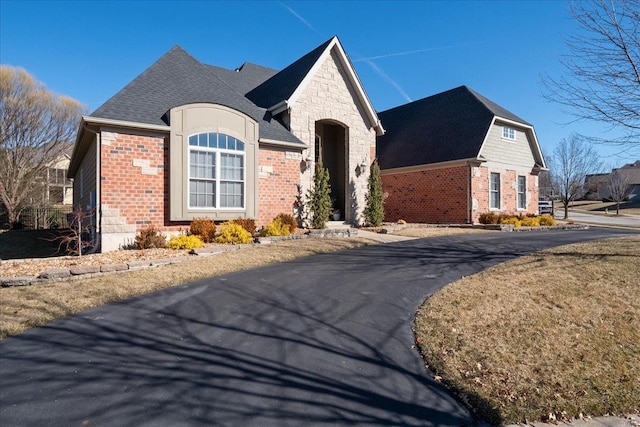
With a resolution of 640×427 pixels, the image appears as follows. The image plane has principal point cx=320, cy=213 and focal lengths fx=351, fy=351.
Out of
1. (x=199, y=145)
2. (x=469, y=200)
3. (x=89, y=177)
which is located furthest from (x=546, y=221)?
(x=89, y=177)

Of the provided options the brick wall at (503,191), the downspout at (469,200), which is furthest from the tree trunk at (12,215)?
the brick wall at (503,191)

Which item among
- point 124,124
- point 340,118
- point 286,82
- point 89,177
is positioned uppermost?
point 286,82

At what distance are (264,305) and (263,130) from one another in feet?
30.7

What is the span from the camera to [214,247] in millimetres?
10031

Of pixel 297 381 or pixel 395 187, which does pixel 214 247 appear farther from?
pixel 395 187

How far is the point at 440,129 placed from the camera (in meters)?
21.9

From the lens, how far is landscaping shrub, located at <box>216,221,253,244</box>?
35.8 ft

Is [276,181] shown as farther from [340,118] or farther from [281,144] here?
[340,118]

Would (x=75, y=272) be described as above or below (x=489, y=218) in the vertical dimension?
below

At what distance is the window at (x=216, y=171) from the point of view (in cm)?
1150

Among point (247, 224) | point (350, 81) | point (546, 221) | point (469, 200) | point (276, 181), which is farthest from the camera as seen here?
point (546, 221)

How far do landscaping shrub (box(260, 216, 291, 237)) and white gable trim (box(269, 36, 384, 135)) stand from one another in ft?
17.9

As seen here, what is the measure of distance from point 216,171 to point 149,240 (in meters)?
3.13

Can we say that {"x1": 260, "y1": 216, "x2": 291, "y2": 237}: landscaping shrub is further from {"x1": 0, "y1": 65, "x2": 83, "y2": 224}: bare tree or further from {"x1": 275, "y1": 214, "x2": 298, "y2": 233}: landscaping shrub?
{"x1": 0, "y1": 65, "x2": 83, "y2": 224}: bare tree
